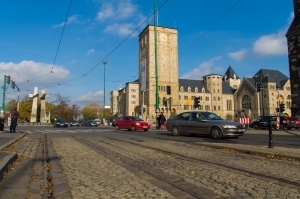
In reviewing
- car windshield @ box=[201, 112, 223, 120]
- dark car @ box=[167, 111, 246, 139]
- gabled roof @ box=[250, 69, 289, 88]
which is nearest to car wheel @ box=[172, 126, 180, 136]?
dark car @ box=[167, 111, 246, 139]

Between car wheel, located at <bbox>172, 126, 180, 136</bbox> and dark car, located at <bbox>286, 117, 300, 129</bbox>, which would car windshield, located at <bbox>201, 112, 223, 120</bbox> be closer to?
car wheel, located at <bbox>172, 126, 180, 136</bbox>

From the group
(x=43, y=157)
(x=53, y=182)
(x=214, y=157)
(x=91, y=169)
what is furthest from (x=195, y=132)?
(x=53, y=182)

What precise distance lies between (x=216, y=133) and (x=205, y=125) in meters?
1.01

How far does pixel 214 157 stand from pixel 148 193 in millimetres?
4718

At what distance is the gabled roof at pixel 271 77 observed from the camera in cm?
12406

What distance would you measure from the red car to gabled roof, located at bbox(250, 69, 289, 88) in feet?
327

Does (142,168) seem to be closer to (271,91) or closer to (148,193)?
(148,193)

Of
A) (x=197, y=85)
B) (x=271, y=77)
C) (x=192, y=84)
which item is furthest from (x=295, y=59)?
(x=197, y=85)

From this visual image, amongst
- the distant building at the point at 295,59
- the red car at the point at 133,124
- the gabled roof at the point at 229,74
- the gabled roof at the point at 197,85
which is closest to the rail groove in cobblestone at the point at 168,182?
the red car at the point at 133,124

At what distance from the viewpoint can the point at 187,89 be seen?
145625 mm

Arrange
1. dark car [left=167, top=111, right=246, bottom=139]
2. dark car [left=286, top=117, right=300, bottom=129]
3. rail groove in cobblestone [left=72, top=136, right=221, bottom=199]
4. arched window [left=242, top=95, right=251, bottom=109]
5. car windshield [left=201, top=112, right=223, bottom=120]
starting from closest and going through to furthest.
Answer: rail groove in cobblestone [left=72, top=136, right=221, bottom=199]
dark car [left=167, top=111, right=246, bottom=139]
car windshield [left=201, top=112, right=223, bottom=120]
dark car [left=286, top=117, right=300, bottom=129]
arched window [left=242, top=95, right=251, bottom=109]

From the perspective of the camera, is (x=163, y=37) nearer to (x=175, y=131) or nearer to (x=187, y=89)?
(x=187, y=89)

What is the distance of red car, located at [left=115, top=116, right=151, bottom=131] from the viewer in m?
30.9

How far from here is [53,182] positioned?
6.06 meters
